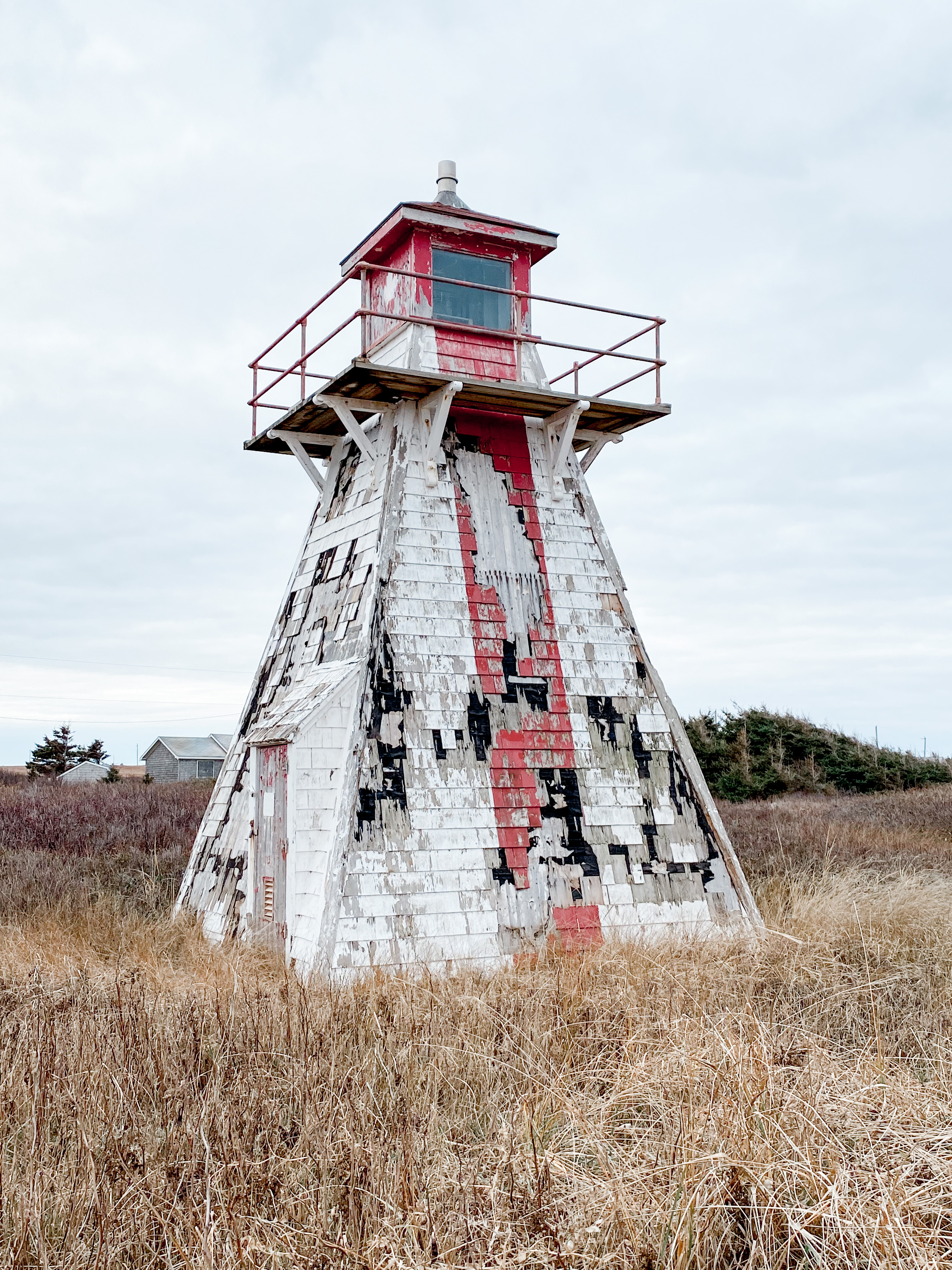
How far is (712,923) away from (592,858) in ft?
4.96

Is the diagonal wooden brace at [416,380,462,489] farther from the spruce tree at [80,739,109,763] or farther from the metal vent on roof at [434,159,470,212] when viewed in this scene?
the spruce tree at [80,739,109,763]

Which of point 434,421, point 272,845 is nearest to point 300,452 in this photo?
point 434,421

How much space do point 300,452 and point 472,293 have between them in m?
2.72

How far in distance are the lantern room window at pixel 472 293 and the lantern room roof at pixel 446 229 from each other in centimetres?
28

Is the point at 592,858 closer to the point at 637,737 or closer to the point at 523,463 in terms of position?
the point at 637,737

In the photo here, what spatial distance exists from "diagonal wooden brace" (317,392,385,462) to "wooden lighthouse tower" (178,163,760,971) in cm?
3

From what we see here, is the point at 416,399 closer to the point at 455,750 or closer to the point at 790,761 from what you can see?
the point at 455,750

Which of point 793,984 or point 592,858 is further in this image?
point 592,858

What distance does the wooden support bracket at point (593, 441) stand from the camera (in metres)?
13.3

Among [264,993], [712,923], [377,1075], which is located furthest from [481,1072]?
[712,923]

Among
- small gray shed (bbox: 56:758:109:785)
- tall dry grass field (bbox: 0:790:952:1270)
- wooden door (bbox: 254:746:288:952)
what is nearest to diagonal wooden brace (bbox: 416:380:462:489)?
wooden door (bbox: 254:746:288:952)

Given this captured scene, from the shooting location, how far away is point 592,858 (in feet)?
36.5

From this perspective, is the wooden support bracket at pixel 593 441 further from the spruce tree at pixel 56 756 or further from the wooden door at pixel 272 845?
the spruce tree at pixel 56 756

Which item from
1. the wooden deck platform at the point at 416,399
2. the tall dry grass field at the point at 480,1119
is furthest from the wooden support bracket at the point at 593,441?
the tall dry grass field at the point at 480,1119
